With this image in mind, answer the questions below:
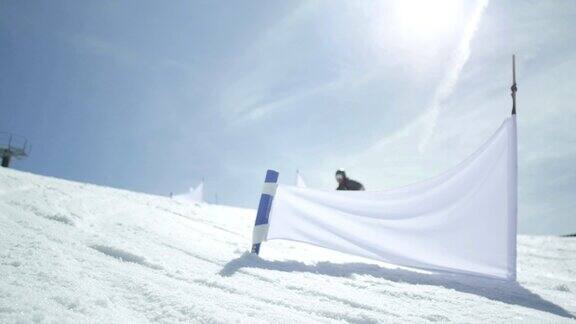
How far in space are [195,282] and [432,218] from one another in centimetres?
297

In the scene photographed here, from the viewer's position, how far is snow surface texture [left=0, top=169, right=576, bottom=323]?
1.95 meters

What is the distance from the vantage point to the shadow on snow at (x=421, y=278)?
10.3 feet

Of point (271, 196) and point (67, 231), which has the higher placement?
point (271, 196)

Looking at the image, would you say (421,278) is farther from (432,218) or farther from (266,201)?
(266,201)

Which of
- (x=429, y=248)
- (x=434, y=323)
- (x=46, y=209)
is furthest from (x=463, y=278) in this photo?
(x=46, y=209)

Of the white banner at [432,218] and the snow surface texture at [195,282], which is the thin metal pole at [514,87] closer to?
the white banner at [432,218]

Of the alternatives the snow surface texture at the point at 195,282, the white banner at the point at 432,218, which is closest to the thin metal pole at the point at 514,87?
the white banner at the point at 432,218

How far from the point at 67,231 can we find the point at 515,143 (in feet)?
16.6

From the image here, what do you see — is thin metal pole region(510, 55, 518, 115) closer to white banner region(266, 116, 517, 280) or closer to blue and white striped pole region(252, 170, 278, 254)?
white banner region(266, 116, 517, 280)

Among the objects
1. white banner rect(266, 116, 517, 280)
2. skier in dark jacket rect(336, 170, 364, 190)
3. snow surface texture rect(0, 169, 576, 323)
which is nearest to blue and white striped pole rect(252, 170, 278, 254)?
white banner rect(266, 116, 517, 280)

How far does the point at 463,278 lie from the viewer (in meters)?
3.99

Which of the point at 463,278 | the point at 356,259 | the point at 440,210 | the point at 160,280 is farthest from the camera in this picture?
the point at 356,259

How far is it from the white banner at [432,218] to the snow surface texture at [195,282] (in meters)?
0.21

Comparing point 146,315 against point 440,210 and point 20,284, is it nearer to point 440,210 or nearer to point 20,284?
point 20,284
